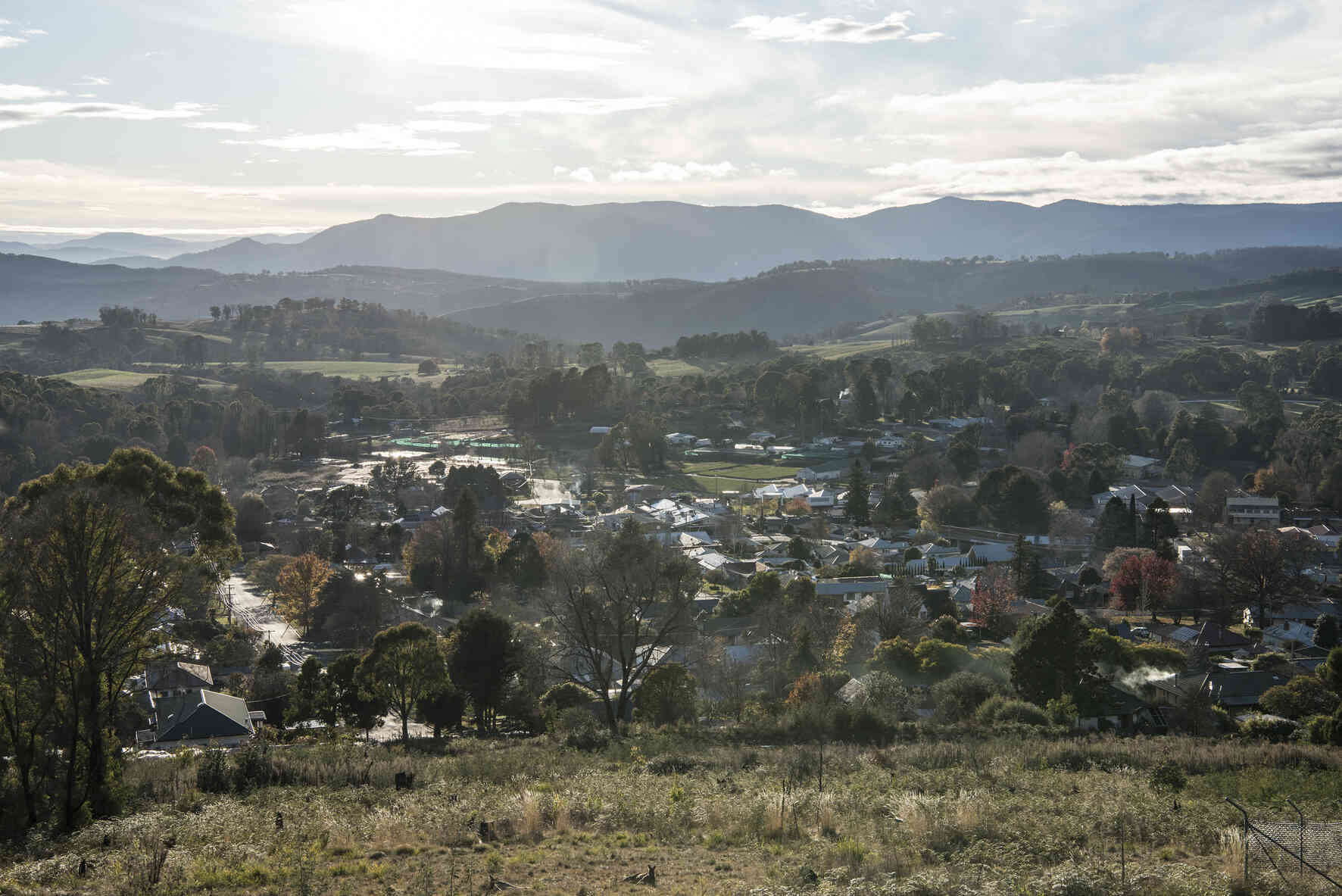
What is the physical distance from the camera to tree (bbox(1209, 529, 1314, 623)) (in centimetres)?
2789

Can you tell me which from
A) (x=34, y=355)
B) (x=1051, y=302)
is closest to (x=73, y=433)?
(x=34, y=355)

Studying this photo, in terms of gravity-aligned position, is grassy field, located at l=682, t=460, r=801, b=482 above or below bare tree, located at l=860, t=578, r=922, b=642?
below

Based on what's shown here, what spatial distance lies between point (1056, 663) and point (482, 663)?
391 inches

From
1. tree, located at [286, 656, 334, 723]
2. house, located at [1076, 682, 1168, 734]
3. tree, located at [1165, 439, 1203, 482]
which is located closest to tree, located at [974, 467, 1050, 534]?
tree, located at [1165, 439, 1203, 482]

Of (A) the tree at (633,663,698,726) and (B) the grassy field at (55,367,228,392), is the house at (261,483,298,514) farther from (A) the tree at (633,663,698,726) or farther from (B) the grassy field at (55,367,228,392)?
(B) the grassy field at (55,367,228,392)

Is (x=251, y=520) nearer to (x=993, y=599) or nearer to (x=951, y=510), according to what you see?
(x=951, y=510)

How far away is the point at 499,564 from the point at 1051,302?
13494 cm

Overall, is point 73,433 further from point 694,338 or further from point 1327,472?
point 1327,472

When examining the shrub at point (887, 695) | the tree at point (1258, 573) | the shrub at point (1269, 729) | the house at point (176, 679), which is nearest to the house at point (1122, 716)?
the shrub at point (1269, 729)

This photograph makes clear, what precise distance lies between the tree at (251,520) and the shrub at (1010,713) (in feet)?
107

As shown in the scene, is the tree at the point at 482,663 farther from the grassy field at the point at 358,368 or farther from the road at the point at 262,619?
the grassy field at the point at 358,368

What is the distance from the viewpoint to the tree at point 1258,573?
27.9 metres

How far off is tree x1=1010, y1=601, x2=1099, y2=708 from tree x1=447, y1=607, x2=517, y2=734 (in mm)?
8986

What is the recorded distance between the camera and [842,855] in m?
7.58
